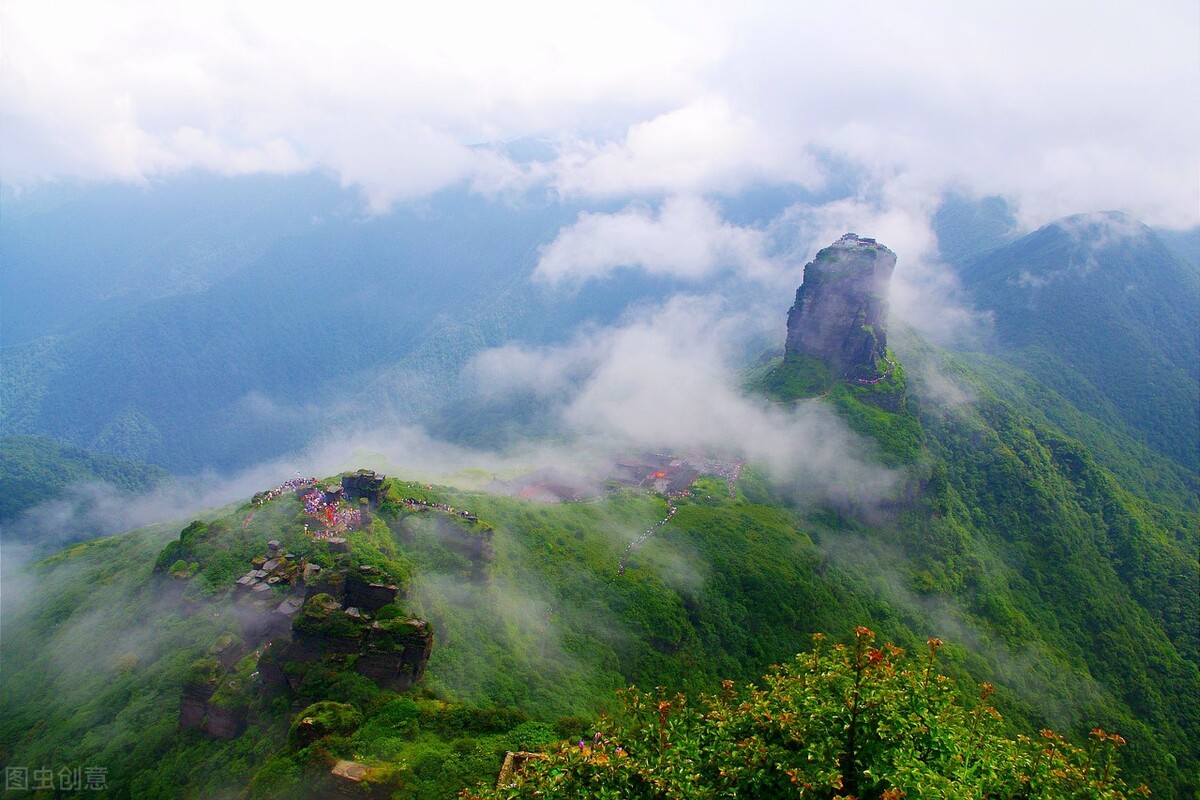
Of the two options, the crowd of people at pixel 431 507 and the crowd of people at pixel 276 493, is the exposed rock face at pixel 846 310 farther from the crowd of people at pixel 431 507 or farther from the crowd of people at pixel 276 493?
the crowd of people at pixel 276 493

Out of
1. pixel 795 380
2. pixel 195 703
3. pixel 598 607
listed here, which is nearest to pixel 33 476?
pixel 195 703

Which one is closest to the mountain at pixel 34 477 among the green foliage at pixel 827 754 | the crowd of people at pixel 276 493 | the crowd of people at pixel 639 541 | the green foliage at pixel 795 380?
the crowd of people at pixel 276 493

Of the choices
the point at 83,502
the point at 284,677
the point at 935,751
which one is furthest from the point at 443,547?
the point at 83,502

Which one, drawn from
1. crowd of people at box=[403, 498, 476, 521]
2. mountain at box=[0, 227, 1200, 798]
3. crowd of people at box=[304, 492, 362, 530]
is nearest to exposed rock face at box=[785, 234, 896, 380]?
mountain at box=[0, 227, 1200, 798]

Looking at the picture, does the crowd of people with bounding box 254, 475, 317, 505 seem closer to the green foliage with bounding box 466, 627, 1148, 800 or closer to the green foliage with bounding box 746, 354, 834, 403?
the green foliage with bounding box 466, 627, 1148, 800

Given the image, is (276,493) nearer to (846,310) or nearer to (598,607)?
(598,607)
